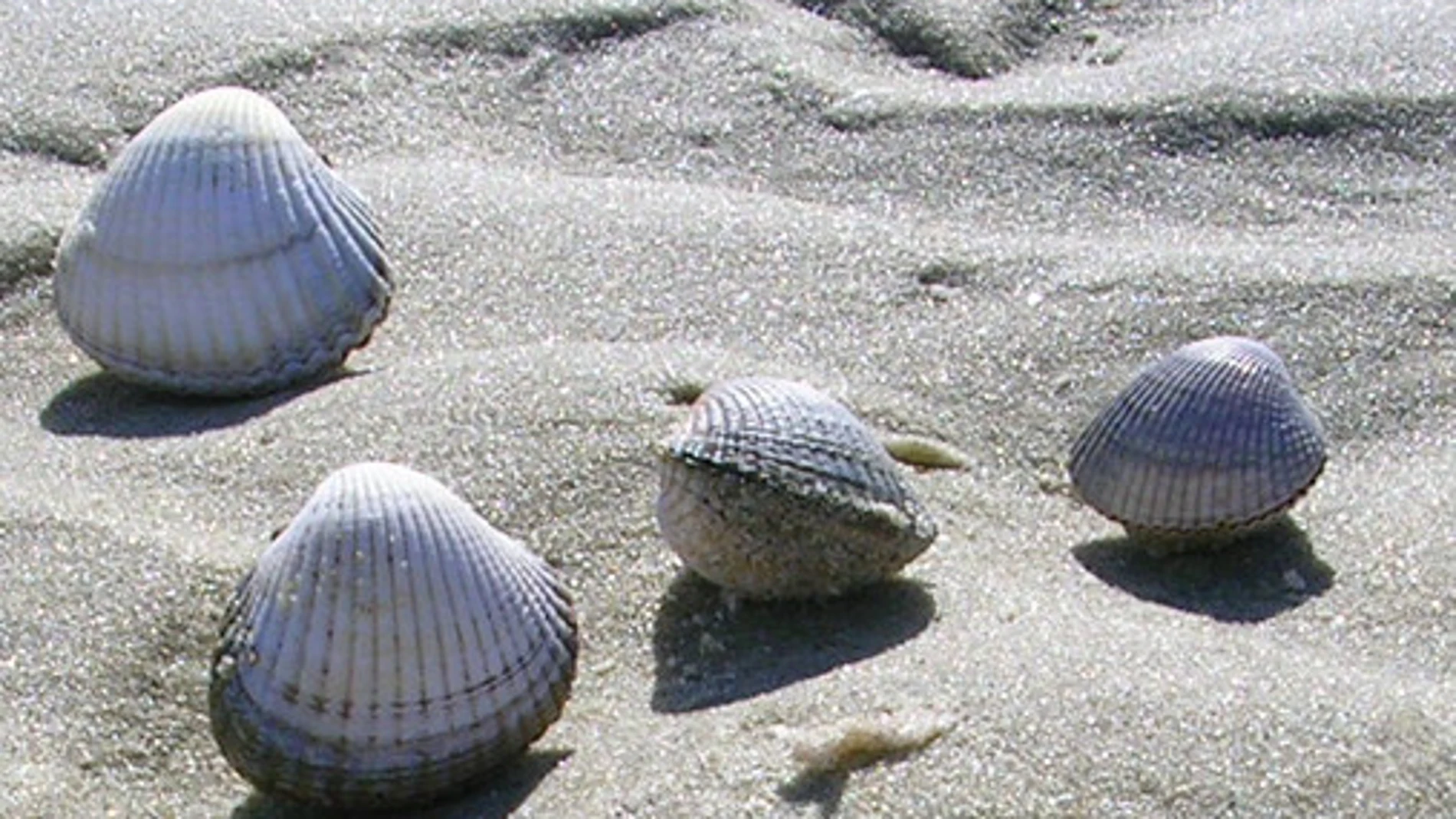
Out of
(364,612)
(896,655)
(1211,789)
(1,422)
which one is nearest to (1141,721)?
(1211,789)

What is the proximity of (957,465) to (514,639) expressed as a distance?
3.31 feet

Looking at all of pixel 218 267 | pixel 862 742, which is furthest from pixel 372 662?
pixel 218 267

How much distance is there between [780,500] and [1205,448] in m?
0.71

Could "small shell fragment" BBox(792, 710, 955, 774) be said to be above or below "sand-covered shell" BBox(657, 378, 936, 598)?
below

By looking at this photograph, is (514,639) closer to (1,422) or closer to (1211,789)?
(1211,789)

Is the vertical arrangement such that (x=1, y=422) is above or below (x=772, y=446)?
below

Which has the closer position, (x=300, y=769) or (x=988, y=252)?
(x=300, y=769)

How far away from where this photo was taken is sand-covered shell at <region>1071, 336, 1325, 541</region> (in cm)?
346

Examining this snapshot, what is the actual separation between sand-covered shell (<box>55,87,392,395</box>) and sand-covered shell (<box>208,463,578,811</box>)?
108 cm

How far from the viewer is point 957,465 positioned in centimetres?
369

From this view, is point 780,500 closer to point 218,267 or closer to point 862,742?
point 862,742

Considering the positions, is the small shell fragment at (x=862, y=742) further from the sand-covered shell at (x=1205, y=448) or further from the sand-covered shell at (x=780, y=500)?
the sand-covered shell at (x=1205, y=448)

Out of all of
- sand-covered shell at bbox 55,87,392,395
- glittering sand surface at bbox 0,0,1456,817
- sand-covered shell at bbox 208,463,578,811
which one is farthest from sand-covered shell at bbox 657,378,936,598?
sand-covered shell at bbox 55,87,392,395

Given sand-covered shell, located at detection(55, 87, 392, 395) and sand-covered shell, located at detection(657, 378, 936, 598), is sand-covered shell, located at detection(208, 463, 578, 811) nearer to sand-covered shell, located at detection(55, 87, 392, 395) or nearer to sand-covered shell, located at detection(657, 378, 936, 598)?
sand-covered shell, located at detection(657, 378, 936, 598)
